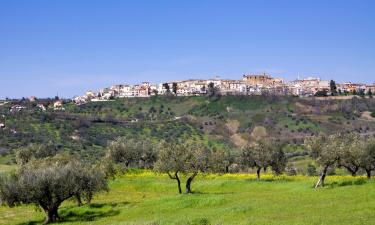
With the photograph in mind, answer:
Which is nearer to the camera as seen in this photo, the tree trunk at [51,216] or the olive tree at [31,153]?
the tree trunk at [51,216]

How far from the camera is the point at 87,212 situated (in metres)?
48.1

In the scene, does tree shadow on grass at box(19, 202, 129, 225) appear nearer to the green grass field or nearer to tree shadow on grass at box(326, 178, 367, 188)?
the green grass field

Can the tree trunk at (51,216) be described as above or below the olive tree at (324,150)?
below

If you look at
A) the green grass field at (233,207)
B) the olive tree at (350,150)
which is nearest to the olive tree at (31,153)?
the green grass field at (233,207)

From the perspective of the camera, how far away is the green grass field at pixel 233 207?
3225 cm

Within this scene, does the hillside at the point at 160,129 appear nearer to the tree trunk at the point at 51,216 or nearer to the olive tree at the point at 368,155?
the olive tree at the point at 368,155

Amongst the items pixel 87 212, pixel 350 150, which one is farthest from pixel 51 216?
pixel 350 150

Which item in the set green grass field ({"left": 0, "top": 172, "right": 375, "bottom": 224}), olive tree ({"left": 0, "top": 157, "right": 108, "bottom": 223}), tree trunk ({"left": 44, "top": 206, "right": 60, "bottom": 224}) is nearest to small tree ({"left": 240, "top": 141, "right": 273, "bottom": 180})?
green grass field ({"left": 0, "top": 172, "right": 375, "bottom": 224})

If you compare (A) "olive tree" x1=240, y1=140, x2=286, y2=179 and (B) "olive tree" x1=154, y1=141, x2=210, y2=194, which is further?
(A) "olive tree" x1=240, y1=140, x2=286, y2=179

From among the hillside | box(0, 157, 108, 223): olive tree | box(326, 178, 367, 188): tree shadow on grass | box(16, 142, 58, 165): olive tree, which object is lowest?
box(326, 178, 367, 188): tree shadow on grass

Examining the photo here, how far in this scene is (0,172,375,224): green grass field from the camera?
32.2 metres

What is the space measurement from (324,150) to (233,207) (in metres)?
18.2

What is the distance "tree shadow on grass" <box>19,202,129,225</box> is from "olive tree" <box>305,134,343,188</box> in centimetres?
2190

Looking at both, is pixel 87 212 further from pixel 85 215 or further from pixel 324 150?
pixel 324 150
